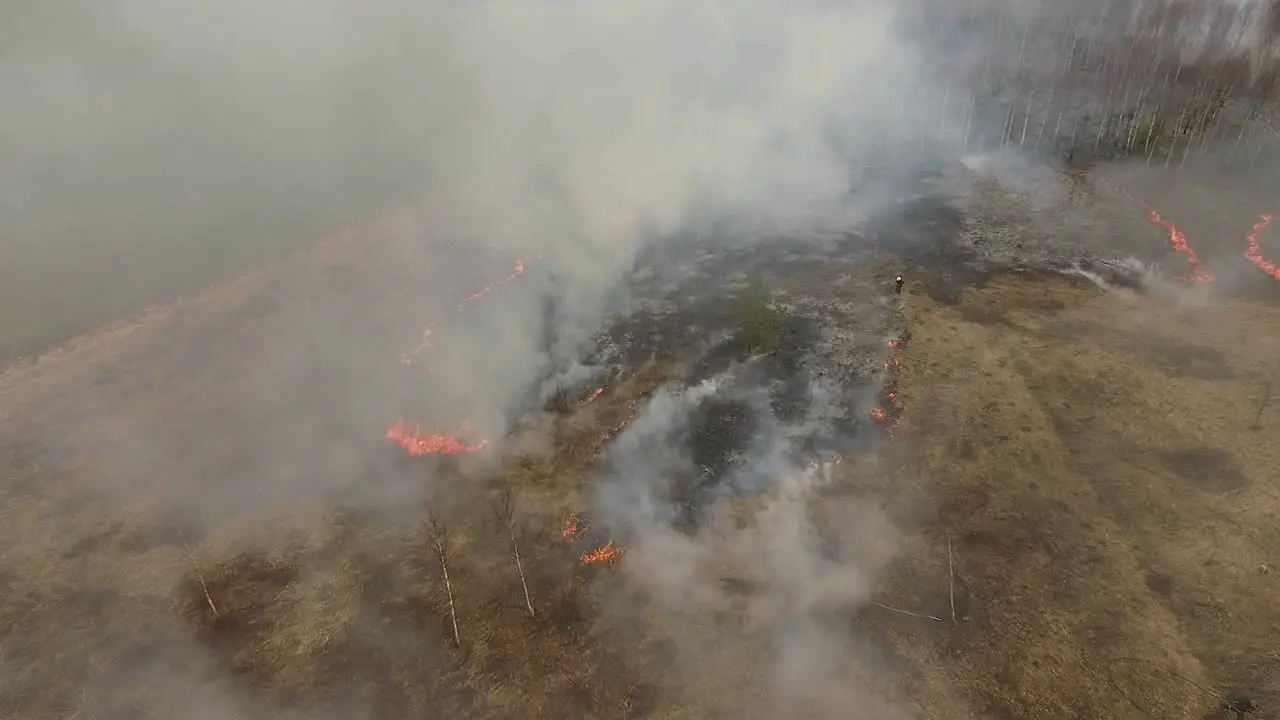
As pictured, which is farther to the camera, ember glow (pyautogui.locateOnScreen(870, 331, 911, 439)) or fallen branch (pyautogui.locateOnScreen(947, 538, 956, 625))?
ember glow (pyautogui.locateOnScreen(870, 331, 911, 439))

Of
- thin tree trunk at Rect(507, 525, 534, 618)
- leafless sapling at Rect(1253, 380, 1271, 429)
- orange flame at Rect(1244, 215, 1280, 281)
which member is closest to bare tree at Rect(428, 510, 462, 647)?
thin tree trunk at Rect(507, 525, 534, 618)

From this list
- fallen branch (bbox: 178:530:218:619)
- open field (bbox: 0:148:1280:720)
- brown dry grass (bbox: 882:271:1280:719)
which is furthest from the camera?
fallen branch (bbox: 178:530:218:619)

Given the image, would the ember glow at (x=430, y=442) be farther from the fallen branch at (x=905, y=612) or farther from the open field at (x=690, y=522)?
the fallen branch at (x=905, y=612)

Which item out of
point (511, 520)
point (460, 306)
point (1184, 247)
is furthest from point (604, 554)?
point (1184, 247)

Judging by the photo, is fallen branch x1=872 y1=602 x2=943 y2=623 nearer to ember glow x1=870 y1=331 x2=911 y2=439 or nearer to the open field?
the open field

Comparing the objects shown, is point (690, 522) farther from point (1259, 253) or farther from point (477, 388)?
point (1259, 253)
